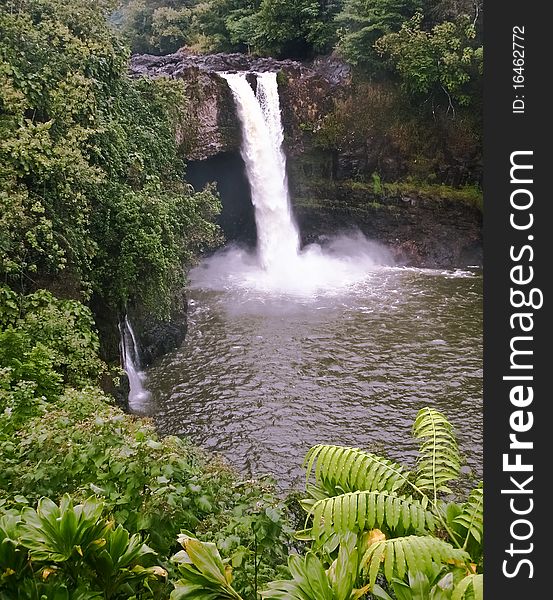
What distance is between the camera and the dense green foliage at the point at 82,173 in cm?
754

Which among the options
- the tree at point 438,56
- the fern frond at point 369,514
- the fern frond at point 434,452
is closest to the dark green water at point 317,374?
the fern frond at point 434,452

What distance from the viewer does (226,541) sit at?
3059mm

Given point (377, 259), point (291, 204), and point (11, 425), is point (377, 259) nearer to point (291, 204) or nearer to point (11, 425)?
point (291, 204)

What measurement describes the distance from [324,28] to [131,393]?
48.1ft

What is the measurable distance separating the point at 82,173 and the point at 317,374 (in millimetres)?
5340

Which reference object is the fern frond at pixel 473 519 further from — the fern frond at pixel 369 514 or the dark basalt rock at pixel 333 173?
the dark basalt rock at pixel 333 173

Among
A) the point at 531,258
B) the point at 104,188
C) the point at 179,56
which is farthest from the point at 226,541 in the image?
the point at 179,56

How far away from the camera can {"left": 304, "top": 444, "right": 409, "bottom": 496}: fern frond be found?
301 cm

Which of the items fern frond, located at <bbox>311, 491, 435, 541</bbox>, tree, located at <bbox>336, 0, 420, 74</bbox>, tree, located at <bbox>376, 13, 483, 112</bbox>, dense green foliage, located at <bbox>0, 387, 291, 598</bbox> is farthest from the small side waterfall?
tree, located at <bbox>336, 0, 420, 74</bbox>

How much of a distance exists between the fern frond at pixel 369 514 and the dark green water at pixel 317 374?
15.6 feet

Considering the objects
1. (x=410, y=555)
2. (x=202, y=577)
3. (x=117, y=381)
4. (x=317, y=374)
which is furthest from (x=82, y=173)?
(x=410, y=555)

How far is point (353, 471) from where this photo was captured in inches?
120

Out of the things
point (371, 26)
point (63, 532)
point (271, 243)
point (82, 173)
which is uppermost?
point (371, 26)

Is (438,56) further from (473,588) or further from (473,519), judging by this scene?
(473,588)
